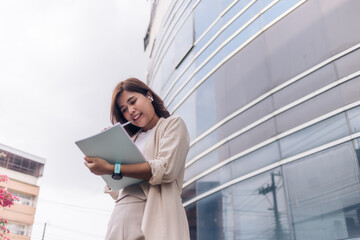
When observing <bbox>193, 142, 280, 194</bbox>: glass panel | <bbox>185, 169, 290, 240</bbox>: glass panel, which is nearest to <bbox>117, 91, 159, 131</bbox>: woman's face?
<bbox>185, 169, 290, 240</bbox>: glass panel

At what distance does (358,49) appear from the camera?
489cm

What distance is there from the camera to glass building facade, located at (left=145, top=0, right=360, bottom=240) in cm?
483

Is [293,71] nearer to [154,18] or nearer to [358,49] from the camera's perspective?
[358,49]

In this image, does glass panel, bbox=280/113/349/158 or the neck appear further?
glass panel, bbox=280/113/349/158

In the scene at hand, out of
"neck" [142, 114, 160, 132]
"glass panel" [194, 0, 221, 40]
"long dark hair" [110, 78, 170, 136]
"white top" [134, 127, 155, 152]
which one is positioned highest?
"glass panel" [194, 0, 221, 40]

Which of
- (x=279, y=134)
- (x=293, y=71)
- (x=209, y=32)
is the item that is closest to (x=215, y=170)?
(x=279, y=134)

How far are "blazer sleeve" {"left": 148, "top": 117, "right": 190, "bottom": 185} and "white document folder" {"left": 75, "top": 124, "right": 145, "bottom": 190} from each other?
0.08m

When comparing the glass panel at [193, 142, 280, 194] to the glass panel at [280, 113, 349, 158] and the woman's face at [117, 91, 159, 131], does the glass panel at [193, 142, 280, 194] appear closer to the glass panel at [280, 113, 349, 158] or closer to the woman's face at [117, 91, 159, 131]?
the glass panel at [280, 113, 349, 158]

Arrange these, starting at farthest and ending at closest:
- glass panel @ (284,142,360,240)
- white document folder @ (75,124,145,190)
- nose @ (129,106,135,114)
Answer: glass panel @ (284,142,360,240) → nose @ (129,106,135,114) → white document folder @ (75,124,145,190)

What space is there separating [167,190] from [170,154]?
155 millimetres

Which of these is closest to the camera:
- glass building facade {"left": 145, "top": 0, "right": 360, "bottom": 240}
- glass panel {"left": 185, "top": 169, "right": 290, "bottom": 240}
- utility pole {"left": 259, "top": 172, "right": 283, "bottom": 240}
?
glass building facade {"left": 145, "top": 0, "right": 360, "bottom": 240}

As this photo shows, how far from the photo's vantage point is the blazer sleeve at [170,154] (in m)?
1.38

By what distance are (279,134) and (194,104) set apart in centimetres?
319

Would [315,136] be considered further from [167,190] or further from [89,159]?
[89,159]
